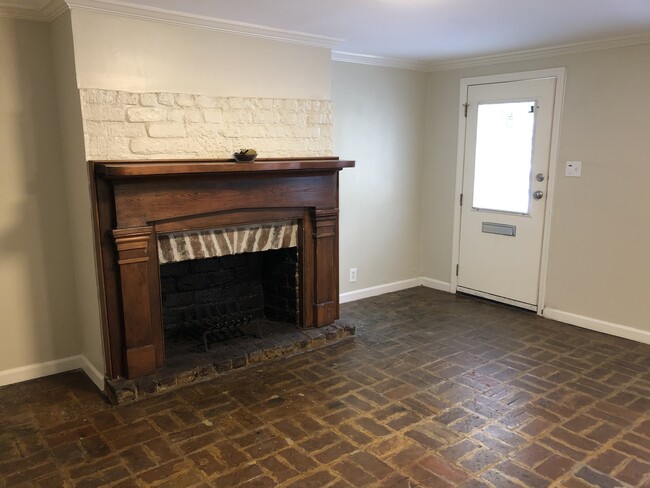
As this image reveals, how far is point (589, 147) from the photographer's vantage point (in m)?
3.98

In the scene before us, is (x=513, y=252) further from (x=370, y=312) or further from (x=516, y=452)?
(x=516, y=452)

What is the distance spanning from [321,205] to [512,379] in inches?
68.9

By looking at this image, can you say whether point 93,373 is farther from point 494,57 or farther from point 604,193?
point 494,57

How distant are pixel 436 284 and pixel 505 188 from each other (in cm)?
124

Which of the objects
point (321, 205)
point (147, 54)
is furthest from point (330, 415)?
point (147, 54)

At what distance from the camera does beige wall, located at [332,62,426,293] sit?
4.56 meters

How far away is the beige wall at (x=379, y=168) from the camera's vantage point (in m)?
4.56

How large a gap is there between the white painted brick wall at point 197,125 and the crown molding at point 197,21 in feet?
1.35

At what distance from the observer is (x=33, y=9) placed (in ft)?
9.70

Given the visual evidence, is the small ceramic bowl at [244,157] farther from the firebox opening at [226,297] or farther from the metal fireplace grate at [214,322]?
the metal fireplace grate at [214,322]

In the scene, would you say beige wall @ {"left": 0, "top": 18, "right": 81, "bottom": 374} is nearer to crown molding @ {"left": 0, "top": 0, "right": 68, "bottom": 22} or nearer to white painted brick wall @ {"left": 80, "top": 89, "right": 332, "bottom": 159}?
crown molding @ {"left": 0, "top": 0, "right": 68, "bottom": 22}

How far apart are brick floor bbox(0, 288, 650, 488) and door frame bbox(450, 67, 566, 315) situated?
824 millimetres

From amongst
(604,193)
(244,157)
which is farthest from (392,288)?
(244,157)

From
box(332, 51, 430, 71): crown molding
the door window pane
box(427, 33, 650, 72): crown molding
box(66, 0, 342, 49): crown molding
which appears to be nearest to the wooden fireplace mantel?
box(66, 0, 342, 49): crown molding
